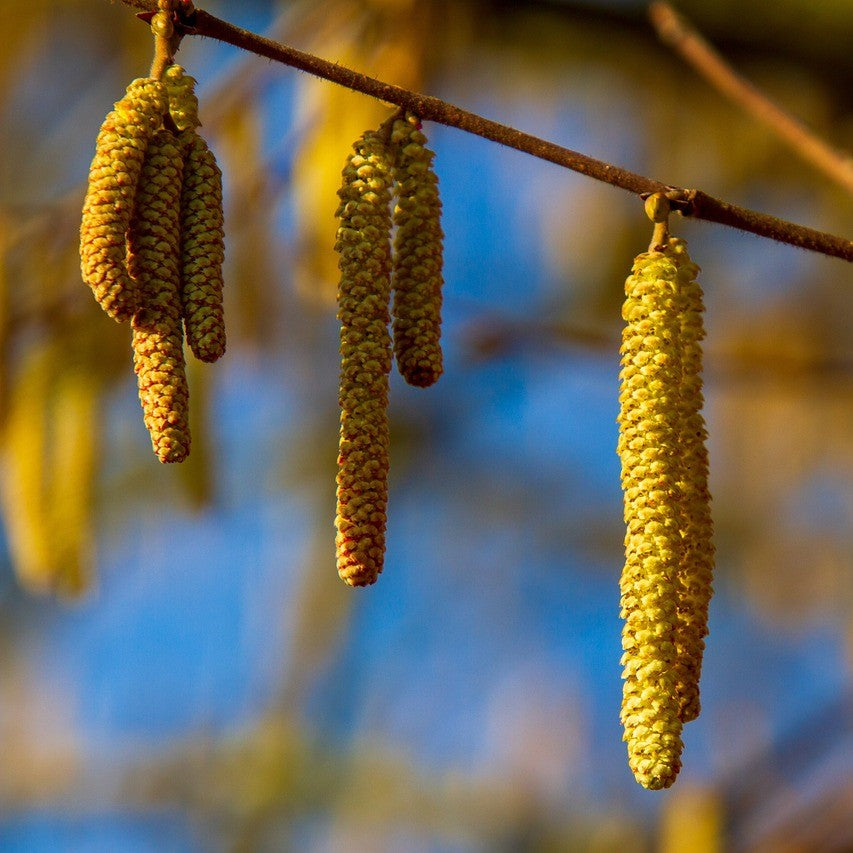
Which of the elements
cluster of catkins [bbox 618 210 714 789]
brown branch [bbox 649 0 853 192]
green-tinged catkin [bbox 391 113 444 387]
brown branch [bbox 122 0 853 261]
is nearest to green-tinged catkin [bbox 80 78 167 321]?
brown branch [bbox 122 0 853 261]

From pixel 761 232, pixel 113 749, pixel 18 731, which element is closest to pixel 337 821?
pixel 113 749

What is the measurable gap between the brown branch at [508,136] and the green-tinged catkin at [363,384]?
0.11 metres

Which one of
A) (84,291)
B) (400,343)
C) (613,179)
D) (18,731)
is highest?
(18,731)

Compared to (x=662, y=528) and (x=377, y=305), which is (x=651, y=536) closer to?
(x=662, y=528)

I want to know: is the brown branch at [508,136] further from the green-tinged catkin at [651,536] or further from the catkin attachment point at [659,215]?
the green-tinged catkin at [651,536]

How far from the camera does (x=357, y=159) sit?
118 centimetres

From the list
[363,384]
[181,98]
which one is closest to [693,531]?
[363,384]

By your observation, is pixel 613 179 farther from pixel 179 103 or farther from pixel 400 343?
pixel 179 103

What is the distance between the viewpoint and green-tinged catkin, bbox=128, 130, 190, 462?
1005 mm

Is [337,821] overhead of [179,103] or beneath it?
overhead

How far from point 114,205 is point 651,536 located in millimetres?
504

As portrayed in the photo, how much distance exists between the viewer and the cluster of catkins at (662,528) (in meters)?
1.06

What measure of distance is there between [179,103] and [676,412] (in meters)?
0.51

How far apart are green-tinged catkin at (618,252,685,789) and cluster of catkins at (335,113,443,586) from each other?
0.18 meters
